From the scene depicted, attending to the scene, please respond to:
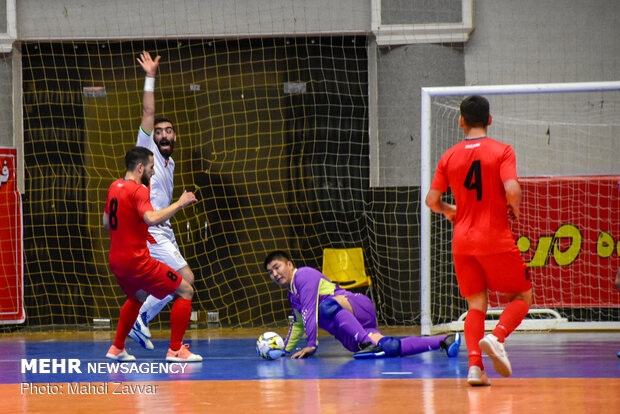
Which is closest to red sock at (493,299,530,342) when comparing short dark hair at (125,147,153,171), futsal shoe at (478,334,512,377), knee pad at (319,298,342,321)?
futsal shoe at (478,334,512,377)

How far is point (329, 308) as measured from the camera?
712 centimetres

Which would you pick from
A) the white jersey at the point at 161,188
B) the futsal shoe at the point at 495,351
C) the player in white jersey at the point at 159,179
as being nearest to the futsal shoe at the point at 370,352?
the player in white jersey at the point at 159,179

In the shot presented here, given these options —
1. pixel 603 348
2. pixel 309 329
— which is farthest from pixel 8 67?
pixel 603 348

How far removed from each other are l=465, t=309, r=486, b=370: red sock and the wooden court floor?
6.9 inches

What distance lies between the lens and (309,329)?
7125 mm

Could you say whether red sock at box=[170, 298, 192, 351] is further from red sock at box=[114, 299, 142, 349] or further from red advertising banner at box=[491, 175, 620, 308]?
red advertising banner at box=[491, 175, 620, 308]

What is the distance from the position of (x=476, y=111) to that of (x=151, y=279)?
299 centimetres

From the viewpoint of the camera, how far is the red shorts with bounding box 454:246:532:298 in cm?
528

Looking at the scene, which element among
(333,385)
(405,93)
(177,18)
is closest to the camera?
(333,385)

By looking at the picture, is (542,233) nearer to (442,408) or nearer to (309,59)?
(309,59)

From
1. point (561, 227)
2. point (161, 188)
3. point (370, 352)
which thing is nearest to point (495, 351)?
point (370, 352)

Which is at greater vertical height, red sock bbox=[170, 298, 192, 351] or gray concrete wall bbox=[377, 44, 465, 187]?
gray concrete wall bbox=[377, 44, 465, 187]

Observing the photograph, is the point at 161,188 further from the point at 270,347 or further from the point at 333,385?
the point at 333,385

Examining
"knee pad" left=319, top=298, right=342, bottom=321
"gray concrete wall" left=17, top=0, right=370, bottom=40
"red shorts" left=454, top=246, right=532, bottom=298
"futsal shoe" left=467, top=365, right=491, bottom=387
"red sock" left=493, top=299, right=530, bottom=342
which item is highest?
"gray concrete wall" left=17, top=0, right=370, bottom=40
